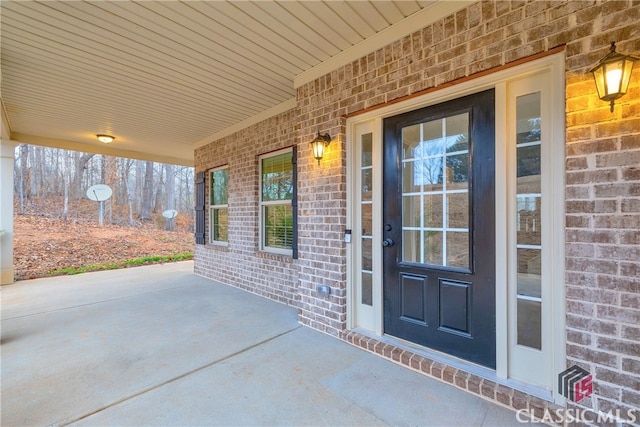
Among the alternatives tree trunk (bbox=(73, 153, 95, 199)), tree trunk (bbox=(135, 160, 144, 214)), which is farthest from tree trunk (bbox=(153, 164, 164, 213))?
tree trunk (bbox=(73, 153, 95, 199))

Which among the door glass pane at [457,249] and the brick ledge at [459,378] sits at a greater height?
the door glass pane at [457,249]

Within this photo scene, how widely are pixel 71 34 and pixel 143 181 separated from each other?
44.6 ft

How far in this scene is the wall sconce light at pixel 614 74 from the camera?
1.38m

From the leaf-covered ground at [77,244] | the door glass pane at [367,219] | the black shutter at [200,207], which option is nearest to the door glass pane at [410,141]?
the door glass pane at [367,219]

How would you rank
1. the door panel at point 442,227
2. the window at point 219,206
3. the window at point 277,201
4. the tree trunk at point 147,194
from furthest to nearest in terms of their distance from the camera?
the tree trunk at point 147,194
the window at point 219,206
the window at point 277,201
the door panel at point 442,227

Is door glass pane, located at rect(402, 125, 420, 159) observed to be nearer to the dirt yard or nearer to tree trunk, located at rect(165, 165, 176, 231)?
the dirt yard

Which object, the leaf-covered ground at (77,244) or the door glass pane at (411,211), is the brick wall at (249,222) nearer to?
the door glass pane at (411,211)

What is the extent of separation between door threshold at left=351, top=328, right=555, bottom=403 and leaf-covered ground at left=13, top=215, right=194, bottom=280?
293 inches

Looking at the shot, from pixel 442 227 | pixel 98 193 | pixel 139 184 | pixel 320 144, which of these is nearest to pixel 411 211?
pixel 442 227

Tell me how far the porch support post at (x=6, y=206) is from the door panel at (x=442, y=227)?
22.9 feet

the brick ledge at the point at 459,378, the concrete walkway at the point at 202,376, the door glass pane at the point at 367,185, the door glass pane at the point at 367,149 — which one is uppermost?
the door glass pane at the point at 367,149

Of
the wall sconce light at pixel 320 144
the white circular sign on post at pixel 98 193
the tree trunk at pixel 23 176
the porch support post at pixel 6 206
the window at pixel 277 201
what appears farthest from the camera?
the tree trunk at pixel 23 176

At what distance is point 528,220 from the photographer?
1.87m

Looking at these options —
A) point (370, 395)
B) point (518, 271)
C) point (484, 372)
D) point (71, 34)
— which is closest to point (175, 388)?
point (370, 395)
